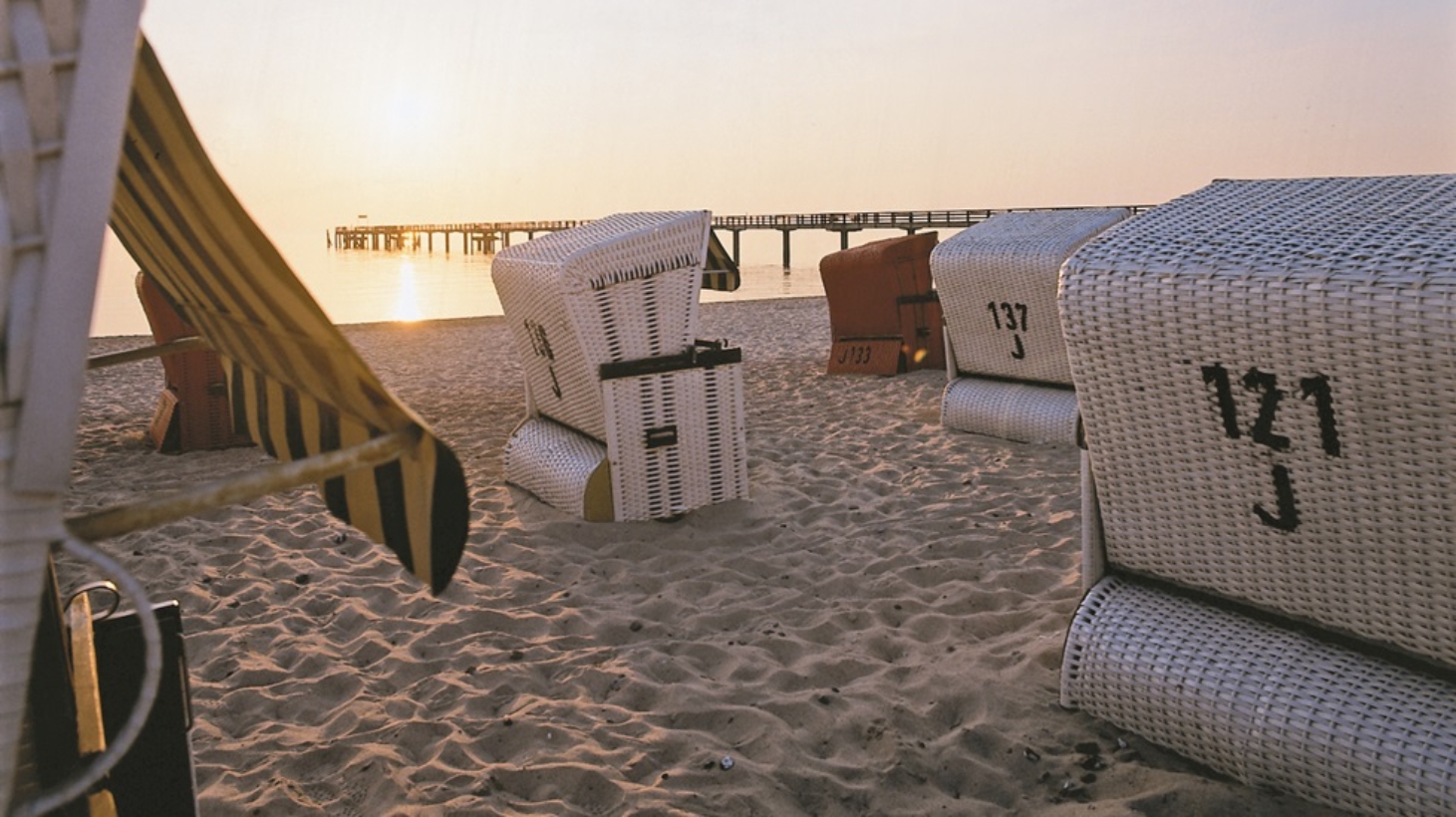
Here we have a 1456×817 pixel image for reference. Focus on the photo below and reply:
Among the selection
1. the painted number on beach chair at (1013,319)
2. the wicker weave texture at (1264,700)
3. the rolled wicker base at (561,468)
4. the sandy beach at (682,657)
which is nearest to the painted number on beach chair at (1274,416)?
the wicker weave texture at (1264,700)

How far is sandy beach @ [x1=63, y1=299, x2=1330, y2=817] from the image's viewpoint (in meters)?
2.58

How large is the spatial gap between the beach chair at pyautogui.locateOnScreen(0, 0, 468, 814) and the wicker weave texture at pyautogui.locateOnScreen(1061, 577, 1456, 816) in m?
1.85

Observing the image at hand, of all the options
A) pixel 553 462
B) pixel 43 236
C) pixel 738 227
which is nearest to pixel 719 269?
pixel 553 462

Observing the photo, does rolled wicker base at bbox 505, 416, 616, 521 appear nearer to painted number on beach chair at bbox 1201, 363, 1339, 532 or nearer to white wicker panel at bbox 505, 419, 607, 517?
white wicker panel at bbox 505, 419, 607, 517

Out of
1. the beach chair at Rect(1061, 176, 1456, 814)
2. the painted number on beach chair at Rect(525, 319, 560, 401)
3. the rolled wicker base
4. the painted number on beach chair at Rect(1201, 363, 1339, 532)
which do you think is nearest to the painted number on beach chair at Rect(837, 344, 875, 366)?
the rolled wicker base

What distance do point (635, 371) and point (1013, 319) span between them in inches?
108

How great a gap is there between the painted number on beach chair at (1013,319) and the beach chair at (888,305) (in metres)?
2.67

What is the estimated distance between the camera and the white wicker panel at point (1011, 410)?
609cm

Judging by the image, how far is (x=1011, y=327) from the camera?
629 centimetres

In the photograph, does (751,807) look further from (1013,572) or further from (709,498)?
(709,498)

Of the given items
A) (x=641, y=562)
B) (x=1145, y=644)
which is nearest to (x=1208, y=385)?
(x=1145, y=644)

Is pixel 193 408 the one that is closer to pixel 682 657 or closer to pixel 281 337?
pixel 682 657

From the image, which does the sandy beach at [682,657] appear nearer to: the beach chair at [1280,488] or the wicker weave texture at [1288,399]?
the beach chair at [1280,488]

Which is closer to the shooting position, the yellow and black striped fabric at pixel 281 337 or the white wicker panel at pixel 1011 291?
the yellow and black striped fabric at pixel 281 337
